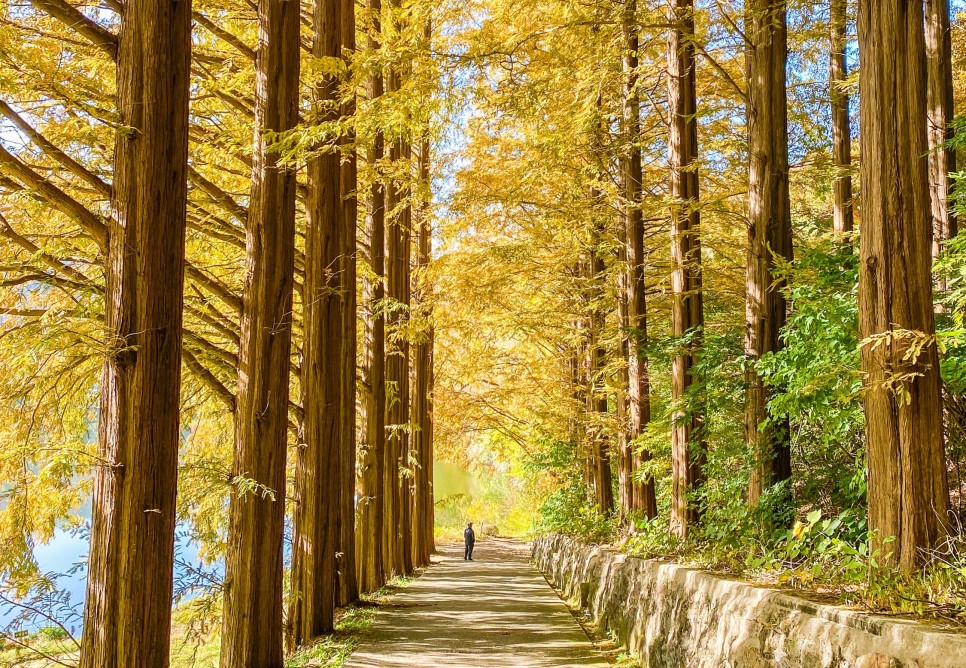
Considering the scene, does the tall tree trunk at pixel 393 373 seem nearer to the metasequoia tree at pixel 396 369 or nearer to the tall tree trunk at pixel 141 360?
the metasequoia tree at pixel 396 369

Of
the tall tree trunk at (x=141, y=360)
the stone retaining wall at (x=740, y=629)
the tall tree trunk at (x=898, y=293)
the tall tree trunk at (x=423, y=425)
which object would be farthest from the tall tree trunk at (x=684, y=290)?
the tall tree trunk at (x=423, y=425)

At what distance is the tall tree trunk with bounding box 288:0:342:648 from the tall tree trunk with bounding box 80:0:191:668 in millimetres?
5061

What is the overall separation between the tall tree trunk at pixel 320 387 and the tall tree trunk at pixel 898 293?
281 inches

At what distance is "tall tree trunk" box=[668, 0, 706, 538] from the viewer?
1054 centimetres

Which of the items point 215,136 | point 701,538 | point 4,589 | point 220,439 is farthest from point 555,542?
point 4,589

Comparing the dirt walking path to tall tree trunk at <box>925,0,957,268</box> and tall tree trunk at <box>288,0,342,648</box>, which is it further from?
tall tree trunk at <box>925,0,957,268</box>

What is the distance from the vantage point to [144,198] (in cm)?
585

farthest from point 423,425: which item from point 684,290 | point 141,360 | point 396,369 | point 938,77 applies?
point 141,360

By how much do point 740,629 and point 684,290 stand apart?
6741 mm

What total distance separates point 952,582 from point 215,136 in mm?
10454

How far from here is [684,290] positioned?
11781 millimetres

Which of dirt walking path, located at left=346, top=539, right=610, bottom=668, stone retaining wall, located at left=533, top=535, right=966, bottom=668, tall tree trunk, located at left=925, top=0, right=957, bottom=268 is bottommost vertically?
dirt walking path, located at left=346, top=539, right=610, bottom=668

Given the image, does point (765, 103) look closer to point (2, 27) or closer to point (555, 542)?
point (2, 27)

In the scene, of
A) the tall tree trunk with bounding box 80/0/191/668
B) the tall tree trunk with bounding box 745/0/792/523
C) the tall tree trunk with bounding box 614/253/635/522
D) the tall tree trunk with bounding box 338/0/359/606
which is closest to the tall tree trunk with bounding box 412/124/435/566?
the tall tree trunk with bounding box 614/253/635/522
